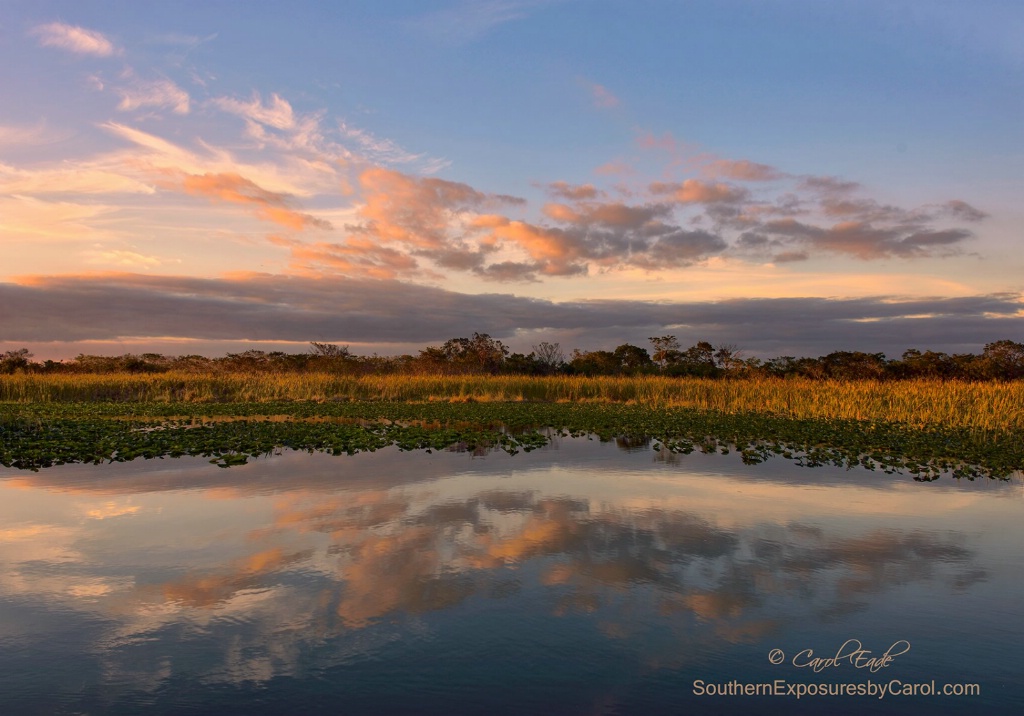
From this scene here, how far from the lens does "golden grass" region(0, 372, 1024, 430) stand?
25.1m

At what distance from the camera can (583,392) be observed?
36469 mm

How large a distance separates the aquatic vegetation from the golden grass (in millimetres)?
2884

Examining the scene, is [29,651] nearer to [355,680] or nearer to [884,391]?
[355,680]

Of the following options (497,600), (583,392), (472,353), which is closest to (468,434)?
(497,600)

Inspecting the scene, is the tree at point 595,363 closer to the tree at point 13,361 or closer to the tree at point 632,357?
the tree at point 632,357

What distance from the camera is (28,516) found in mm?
9258

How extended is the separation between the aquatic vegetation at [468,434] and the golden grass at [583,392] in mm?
2884

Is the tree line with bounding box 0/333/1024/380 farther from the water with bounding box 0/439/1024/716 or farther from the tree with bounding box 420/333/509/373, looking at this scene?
the water with bounding box 0/439/1024/716

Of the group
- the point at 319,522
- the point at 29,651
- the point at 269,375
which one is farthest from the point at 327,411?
the point at 29,651

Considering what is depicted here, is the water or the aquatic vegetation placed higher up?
the water

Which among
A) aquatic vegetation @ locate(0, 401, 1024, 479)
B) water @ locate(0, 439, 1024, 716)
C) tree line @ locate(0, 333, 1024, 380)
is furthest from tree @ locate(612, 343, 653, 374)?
water @ locate(0, 439, 1024, 716)

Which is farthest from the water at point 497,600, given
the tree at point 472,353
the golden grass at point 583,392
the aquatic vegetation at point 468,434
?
the tree at point 472,353

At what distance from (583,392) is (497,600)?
30.8 m

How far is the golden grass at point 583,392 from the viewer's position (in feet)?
82.3
